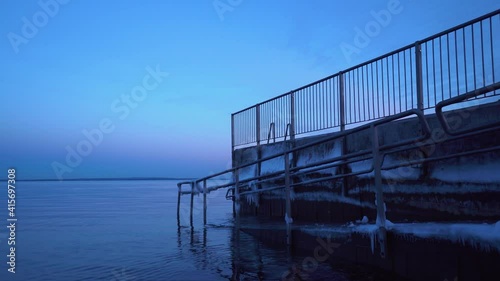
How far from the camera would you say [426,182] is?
19.6 feet

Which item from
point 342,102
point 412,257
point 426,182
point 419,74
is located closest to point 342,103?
point 342,102

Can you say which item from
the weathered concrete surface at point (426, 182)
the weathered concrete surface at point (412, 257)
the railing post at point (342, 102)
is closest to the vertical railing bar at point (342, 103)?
the railing post at point (342, 102)

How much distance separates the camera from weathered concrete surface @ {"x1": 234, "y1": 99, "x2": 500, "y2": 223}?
518cm

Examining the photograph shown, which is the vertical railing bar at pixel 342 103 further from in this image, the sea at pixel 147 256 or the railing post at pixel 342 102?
the sea at pixel 147 256

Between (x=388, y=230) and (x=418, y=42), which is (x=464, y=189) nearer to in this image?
(x=388, y=230)

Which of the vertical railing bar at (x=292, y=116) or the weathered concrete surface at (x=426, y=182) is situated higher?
the vertical railing bar at (x=292, y=116)

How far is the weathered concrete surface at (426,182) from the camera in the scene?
5.18 m

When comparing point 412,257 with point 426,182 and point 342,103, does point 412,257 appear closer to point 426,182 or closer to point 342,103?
point 426,182

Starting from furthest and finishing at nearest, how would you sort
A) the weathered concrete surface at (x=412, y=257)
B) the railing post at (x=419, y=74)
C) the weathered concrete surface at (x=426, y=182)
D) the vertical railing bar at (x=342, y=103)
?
the vertical railing bar at (x=342, y=103) < the railing post at (x=419, y=74) < the weathered concrete surface at (x=426, y=182) < the weathered concrete surface at (x=412, y=257)

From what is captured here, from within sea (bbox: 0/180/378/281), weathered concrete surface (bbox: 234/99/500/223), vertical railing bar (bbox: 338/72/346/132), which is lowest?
sea (bbox: 0/180/378/281)

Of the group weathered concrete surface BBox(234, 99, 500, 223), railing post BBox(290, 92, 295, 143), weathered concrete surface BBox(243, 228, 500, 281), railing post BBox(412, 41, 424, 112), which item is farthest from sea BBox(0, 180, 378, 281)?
railing post BBox(412, 41, 424, 112)

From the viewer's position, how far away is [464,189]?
5391mm

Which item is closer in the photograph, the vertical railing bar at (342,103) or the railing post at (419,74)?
the railing post at (419,74)

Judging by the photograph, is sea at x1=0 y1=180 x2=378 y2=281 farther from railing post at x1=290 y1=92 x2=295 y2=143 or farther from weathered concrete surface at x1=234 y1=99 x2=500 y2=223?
railing post at x1=290 y1=92 x2=295 y2=143
